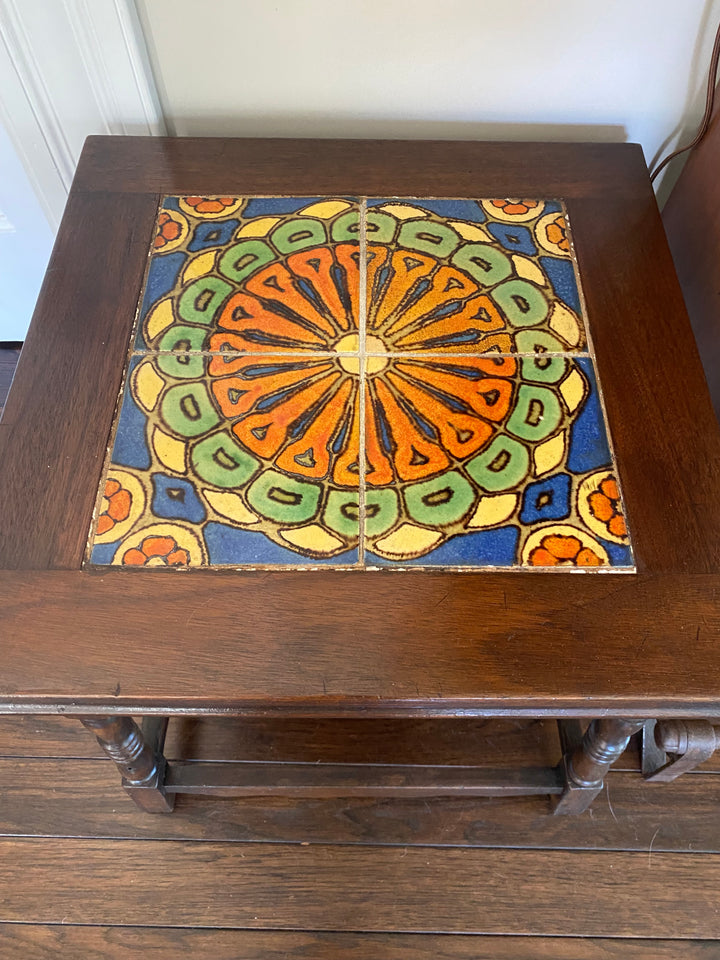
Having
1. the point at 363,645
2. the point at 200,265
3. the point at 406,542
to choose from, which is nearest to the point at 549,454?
the point at 406,542

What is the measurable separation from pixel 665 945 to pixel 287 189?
1240 mm

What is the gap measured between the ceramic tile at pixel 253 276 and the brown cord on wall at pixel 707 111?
0.51m

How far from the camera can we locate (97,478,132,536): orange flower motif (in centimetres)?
75

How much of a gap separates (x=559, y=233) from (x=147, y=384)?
590mm

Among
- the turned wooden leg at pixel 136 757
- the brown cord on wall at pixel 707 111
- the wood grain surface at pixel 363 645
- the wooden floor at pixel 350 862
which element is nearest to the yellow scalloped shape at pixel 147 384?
the wood grain surface at pixel 363 645

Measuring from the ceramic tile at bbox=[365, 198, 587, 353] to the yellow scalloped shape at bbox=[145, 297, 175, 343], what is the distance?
25 cm

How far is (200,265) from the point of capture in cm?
95

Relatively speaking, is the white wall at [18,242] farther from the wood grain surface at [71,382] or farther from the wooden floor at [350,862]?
the wooden floor at [350,862]

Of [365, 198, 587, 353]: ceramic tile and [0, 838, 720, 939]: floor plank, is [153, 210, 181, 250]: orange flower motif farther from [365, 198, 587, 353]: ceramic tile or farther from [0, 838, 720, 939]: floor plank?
[0, 838, 720, 939]: floor plank

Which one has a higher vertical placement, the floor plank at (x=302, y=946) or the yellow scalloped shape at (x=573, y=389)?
the yellow scalloped shape at (x=573, y=389)

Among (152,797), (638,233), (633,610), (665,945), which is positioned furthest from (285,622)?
(665,945)

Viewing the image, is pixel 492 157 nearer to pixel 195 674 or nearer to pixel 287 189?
pixel 287 189

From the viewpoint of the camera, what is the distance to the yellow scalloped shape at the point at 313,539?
0.73 metres

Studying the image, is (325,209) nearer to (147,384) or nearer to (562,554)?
(147,384)
